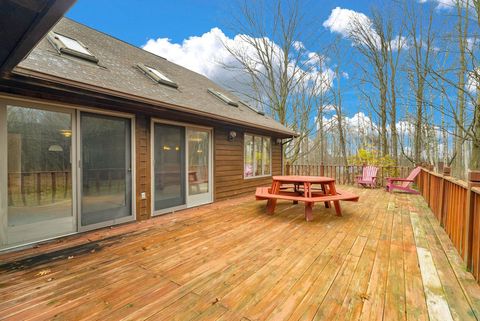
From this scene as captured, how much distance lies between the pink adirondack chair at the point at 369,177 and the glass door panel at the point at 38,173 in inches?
331

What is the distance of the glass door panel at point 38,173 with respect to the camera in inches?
112

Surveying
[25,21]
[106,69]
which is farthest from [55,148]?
[25,21]

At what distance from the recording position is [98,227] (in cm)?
359

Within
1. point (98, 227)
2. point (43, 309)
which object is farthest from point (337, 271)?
point (98, 227)

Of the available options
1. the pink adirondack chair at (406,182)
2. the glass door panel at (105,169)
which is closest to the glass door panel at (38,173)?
the glass door panel at (105,169)

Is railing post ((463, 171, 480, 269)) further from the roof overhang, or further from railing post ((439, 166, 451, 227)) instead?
the roof overhang

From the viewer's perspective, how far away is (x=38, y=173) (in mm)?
3000

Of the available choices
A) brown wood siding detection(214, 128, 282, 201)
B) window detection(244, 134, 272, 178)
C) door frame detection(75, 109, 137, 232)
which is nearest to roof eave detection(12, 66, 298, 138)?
door frame detection(75, 109, 137, 232)

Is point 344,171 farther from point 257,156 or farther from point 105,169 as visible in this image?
point 105,169

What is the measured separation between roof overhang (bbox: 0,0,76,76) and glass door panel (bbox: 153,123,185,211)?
8.28 feet

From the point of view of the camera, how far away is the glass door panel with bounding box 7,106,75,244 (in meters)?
2.84

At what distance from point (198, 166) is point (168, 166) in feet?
2.72

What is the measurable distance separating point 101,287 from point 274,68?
11205 mm

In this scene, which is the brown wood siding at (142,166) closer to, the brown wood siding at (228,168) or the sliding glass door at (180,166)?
the sliding glass door at (180,166)
